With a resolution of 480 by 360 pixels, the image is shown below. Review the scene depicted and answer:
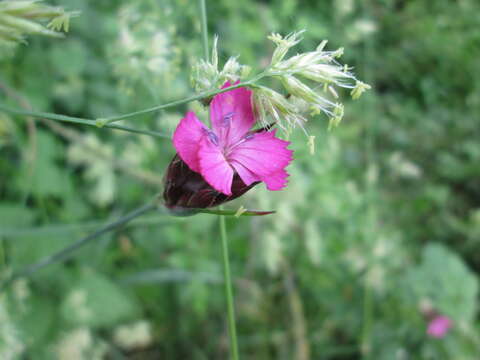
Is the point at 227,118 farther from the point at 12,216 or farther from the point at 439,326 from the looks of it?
the point at 439,326

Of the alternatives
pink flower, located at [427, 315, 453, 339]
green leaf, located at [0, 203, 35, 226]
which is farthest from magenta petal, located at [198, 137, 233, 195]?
pink flower, located at [427, 315, 453, 339]

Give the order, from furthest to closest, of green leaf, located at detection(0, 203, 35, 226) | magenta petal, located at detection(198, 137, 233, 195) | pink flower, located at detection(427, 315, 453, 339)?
pink flower, located at detection(427, 315, 453, 339) < green leaf, located at detection(0, 203, 35, 226) < magenta petal, located at detection(198, 137, 233, 195)

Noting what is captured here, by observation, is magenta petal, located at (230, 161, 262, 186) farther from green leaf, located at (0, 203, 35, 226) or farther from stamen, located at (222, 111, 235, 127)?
green leaf, located at (0, 203, 35, 226)

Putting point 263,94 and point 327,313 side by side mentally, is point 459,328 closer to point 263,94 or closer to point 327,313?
point 327,313

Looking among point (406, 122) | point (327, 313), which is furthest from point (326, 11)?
point (327, 313)

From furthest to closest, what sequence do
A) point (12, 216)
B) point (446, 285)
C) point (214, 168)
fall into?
point (446, 285), point (12, 216), point (214, 168)

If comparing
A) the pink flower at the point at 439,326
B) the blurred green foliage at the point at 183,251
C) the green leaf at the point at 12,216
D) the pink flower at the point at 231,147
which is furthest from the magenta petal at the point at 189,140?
the pink flower at the point at 439,326

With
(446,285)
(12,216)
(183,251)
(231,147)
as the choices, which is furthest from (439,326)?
(12,216)
